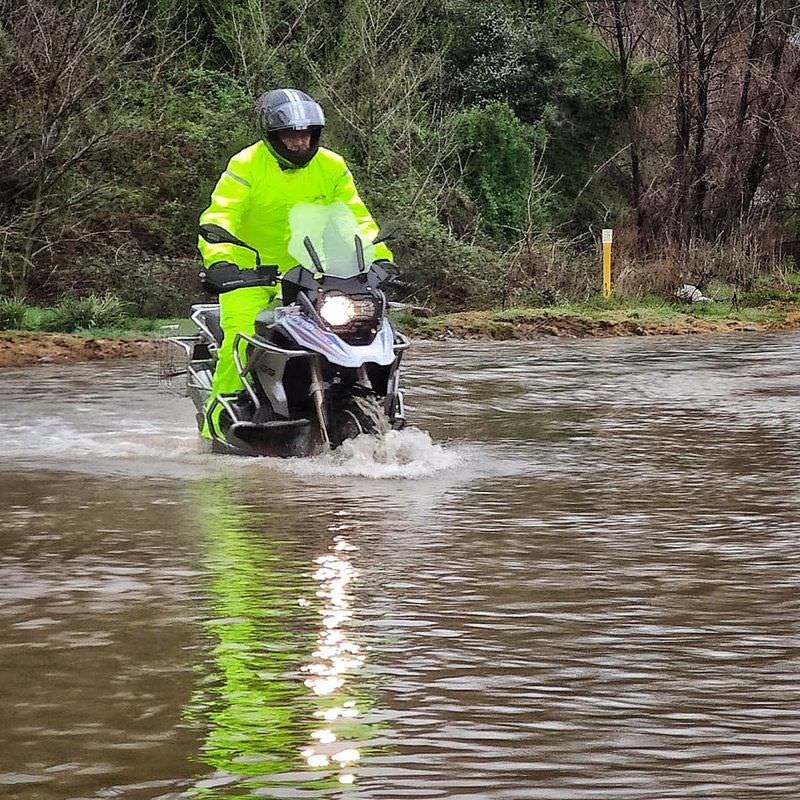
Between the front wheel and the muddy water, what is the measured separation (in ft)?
0.40

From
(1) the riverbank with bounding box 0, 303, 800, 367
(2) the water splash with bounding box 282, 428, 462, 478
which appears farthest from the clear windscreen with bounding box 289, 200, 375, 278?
(1) the riverbank with bounding box 0, 303, 800, 367

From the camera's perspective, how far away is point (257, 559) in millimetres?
7102

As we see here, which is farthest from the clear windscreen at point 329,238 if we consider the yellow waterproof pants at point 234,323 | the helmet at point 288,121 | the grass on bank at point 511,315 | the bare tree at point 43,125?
the bare tree at point 43,125

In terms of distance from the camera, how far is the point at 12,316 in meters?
21.3

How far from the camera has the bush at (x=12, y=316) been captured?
69.7 feet

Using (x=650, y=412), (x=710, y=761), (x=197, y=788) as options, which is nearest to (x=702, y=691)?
(x=710, y=761)

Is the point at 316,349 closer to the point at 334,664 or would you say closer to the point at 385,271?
the point at 385,271

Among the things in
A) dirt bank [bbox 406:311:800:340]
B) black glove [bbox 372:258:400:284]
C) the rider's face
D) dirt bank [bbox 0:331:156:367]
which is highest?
the rider's face

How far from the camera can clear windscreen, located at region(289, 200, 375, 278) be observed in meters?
10.0

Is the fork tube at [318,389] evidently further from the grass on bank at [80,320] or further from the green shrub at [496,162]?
the green shrub at [496,162]

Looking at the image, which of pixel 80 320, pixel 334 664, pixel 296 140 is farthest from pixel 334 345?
pixel 80 320

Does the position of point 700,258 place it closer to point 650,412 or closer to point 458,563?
point 650,412

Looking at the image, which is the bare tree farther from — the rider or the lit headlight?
the lit headlight

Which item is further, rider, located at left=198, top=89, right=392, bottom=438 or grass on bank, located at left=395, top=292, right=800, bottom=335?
grass on bank, located at left=395, top=292, right=800, bottom=335
